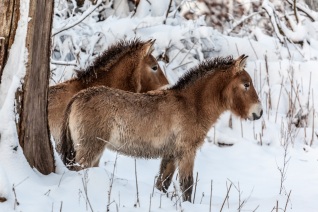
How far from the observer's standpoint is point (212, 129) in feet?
34.0

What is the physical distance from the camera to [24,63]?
5332 mm

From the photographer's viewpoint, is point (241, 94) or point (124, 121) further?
point (241, 94)

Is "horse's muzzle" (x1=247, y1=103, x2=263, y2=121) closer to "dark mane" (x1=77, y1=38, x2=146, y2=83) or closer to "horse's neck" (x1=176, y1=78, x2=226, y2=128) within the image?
"horse's neck" (x1=176, y1=78, x2=226, y2=128)

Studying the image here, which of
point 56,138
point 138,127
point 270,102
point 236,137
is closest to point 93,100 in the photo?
point 138,127

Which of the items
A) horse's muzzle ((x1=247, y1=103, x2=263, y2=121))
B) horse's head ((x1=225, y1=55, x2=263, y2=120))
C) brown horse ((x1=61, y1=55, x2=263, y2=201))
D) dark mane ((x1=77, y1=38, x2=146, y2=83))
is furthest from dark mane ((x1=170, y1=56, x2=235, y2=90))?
dark mane ((x1=77, y1=38, x2=146, y2=83))

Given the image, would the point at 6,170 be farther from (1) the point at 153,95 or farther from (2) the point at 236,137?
(2) the point at 236,137

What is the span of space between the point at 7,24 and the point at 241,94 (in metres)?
3.12

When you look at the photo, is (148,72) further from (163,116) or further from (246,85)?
(163,116)

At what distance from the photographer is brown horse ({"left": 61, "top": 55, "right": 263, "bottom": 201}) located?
Result: 6.68 m

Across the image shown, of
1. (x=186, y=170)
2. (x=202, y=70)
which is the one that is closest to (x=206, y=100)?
(x=202, y=70)

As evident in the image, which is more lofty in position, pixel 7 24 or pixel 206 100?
pixel 7 24

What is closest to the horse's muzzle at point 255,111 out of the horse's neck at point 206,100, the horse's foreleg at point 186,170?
the horse's neck at point 206,100

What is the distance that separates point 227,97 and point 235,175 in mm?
1564

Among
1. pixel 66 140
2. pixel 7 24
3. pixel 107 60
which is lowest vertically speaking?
pixel 66 140
